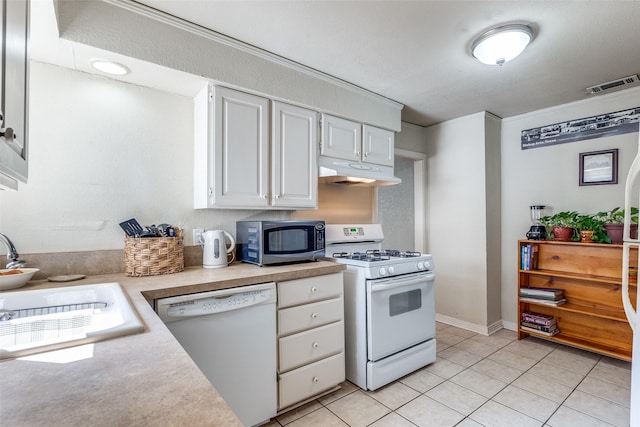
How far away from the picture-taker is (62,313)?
4.29ft

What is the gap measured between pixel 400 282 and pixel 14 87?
7.14ft

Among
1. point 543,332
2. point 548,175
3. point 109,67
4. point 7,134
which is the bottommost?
point 543,332

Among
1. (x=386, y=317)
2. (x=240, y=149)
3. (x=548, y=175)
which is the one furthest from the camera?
(x=548, y=175)

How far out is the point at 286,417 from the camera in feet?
6.37

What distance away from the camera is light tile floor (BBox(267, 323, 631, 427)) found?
1.90 metres

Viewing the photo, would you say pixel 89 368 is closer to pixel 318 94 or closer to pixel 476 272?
pixel 318 94

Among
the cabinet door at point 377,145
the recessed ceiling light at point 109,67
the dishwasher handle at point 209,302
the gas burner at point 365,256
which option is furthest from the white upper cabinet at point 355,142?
the recessed ceiling light at point 109,67

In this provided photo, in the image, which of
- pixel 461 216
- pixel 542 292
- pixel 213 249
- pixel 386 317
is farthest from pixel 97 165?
pixel 542 292

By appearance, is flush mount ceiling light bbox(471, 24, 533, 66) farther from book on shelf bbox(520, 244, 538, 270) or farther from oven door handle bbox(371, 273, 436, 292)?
book on shelf bbox(520, 244, 538, 270)

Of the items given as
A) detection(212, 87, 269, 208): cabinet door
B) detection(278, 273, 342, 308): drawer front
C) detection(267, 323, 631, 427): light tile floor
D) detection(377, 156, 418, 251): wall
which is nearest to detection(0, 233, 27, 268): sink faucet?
detection(212, 87, 269, 208): cabinet door

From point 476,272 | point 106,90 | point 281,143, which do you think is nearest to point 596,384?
point 476,272

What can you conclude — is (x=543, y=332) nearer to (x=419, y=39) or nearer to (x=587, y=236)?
(x=587, y=236)

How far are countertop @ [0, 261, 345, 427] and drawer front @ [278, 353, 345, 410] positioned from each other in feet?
3.94

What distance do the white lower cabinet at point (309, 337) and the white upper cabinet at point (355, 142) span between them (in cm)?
106
